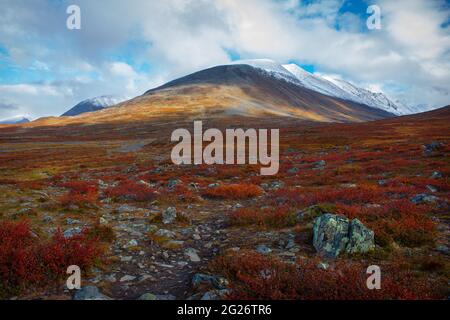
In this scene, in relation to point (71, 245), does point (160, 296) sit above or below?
below

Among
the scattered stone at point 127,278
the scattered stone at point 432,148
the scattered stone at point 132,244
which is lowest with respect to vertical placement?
the scattered stone at point 127,278

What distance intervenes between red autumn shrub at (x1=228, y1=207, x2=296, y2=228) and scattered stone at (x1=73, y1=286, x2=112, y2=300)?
690 centimetres

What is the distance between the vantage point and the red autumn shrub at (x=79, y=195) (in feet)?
52.6

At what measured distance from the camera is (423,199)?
585 inches

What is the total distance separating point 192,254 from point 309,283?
4581 millimetres

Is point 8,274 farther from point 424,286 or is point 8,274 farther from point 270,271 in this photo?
point 424,286

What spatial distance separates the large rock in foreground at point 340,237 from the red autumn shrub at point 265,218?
2427 millimetres

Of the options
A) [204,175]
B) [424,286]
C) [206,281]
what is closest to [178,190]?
[204,175]

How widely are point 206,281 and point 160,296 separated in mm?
1119

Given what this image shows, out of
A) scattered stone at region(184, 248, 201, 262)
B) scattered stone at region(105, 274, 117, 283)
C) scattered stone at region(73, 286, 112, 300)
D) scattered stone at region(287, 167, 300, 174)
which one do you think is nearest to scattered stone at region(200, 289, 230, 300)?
scattered stone at region(73, 286, 112, 300)

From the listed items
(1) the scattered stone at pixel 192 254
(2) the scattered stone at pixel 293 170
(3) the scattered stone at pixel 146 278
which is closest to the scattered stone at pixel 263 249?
(1) the scattered stone at pixel 192 254

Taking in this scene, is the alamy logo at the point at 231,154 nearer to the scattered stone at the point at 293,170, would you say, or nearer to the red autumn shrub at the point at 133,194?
the scattered stone at the point at 293,170

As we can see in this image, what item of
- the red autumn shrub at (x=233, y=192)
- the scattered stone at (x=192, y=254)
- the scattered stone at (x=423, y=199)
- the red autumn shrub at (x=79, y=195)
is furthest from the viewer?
the red autumn shrub at (x=233, y=192)

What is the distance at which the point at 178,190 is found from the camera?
2114 cm
